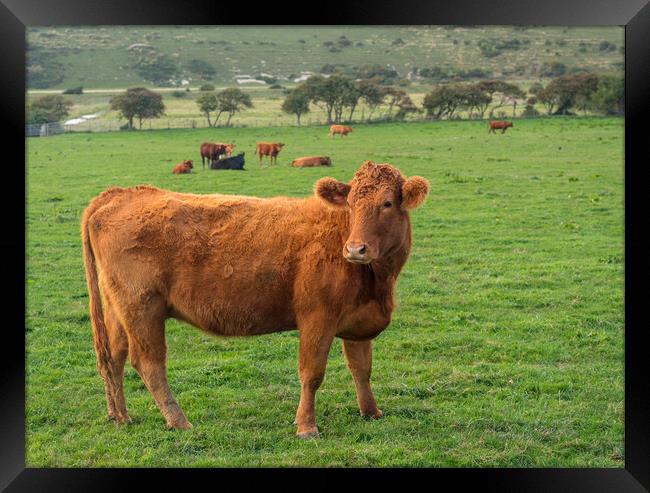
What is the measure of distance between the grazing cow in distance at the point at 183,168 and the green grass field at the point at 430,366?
183 inches

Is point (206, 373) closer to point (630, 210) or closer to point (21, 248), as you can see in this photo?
point (21, 248)

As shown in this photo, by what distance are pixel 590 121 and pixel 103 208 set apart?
938 inches

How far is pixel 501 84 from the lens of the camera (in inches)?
1501

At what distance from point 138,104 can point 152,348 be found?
90.1ft

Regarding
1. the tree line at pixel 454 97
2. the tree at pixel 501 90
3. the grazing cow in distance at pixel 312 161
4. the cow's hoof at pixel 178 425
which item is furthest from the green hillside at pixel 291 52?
the cow's hoof at pixel 178 425

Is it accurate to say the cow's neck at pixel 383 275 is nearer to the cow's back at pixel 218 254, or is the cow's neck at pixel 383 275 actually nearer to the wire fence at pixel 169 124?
the cow's back at pixel 218 254

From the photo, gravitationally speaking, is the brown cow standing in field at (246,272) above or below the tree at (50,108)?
below

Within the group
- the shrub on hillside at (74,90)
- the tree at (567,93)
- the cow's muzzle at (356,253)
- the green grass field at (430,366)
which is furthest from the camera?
the shrub on hillside at (74,90)

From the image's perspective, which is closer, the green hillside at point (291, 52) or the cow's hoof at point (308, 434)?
the cow's hoof at point (308, 434)

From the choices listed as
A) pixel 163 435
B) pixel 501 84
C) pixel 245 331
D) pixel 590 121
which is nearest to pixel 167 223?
pixel 245 331

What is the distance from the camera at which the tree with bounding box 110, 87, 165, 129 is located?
1234 inches

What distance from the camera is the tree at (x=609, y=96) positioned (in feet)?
96.1

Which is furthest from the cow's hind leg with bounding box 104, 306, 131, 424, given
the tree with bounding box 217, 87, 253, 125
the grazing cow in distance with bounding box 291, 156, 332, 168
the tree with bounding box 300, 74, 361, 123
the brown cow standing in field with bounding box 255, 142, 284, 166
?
the tree with bounding box 217, 87, 253, 125

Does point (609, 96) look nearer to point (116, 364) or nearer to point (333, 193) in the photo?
point (333, 193)
